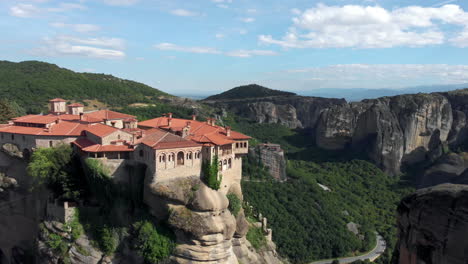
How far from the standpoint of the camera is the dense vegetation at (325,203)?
4941cm

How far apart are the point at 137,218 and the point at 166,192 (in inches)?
163

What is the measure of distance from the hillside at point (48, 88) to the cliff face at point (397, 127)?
51.7 meters

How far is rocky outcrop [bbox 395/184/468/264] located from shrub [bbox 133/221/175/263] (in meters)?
20.6

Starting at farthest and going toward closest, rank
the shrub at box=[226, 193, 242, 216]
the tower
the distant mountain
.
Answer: the distant mountain → the tower → the shrub at box=[226, 193, 242, 216]

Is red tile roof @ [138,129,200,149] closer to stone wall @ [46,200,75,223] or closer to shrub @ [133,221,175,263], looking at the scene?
shrub @ [133,221,175,263]

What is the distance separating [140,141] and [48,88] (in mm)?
62654

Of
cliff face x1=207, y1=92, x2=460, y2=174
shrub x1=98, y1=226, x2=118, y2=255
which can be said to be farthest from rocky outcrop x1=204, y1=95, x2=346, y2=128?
shrub x1=98, y1=226, x2=118, y2=255

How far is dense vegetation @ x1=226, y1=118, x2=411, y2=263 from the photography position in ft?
162

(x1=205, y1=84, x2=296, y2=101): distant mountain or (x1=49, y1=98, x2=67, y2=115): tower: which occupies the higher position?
(x1=205, y1=84, x2=296, y2=101): distant mountain

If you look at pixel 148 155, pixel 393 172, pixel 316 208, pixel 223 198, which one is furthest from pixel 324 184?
pixel 148 155

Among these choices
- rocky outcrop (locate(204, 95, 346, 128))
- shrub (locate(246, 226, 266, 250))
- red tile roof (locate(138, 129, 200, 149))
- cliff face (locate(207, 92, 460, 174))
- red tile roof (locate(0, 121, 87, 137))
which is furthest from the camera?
rocky outcrop (locate(204, 95, 346, 128))

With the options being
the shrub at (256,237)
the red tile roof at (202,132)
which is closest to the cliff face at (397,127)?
the shrub at (256,237)

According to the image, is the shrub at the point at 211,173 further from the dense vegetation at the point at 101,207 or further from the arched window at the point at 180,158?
the dense vegetation at the point at 101,207

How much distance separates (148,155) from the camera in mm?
27922
